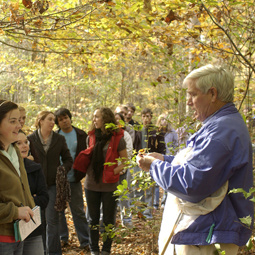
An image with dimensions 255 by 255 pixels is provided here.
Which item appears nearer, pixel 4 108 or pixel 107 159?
pixel 4 108

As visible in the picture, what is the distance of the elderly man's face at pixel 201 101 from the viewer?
2.16m

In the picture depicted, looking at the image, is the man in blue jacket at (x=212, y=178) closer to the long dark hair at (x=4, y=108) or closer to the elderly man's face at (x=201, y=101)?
the elderly man's face at (x=201, y=101)

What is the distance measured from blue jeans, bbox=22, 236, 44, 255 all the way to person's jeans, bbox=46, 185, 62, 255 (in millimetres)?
1832

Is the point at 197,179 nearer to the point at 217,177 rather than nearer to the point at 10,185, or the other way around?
the point at 217,177

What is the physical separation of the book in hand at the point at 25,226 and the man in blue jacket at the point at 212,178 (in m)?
1.13

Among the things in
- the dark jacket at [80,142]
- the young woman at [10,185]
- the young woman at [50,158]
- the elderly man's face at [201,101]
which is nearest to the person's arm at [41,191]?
the young woman at [10,185]

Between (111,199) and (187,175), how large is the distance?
2.92 meters

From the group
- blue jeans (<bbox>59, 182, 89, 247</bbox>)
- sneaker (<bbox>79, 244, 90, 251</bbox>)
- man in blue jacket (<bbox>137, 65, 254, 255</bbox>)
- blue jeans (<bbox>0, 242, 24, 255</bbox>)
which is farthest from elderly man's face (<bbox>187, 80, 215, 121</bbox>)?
sneaker (<bbox>79, 244, 90, 251</bbox>)

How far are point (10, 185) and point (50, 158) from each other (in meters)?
2.22

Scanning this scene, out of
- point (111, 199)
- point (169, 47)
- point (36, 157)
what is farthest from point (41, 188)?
point (169, 47)

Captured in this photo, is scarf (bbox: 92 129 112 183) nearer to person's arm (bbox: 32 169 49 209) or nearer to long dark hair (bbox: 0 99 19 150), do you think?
person's arm (bbox: 32 169 49 209)

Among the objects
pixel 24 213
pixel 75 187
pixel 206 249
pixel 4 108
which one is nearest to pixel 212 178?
pixel 206 249

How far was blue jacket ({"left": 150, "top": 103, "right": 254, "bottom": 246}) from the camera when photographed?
1.92 m

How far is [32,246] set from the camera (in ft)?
9.43
